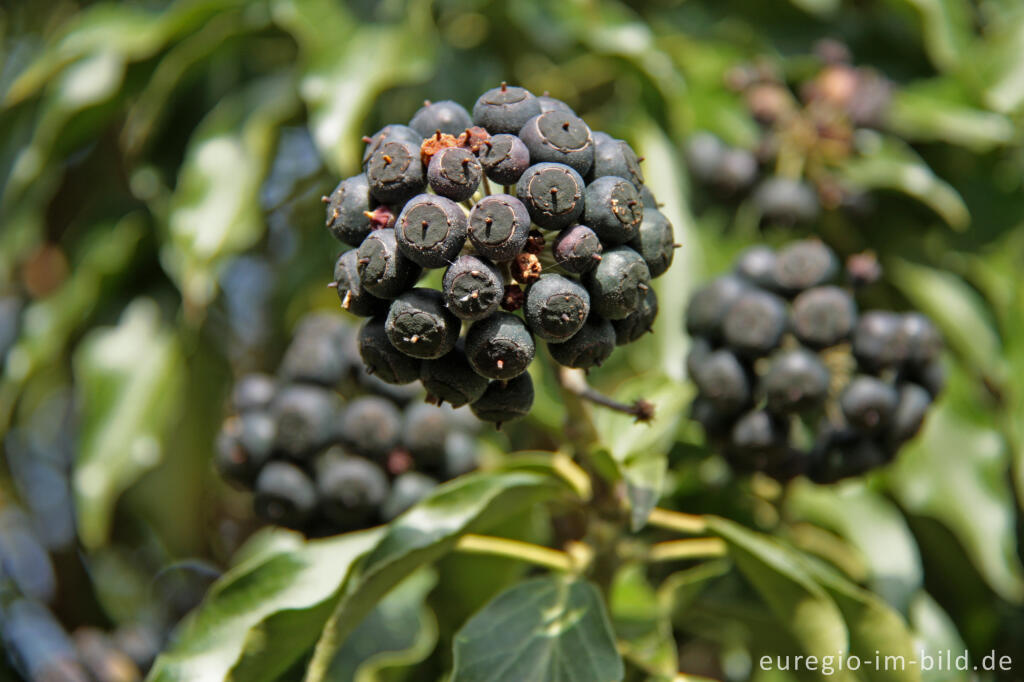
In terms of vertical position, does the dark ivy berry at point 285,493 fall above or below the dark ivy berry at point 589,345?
below

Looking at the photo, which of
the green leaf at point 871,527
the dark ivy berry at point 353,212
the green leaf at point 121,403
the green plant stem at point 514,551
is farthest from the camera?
the green leaf at point 121,403

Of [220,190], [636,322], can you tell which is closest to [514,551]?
[636,322]

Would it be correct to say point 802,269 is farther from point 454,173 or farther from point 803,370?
point 454,173

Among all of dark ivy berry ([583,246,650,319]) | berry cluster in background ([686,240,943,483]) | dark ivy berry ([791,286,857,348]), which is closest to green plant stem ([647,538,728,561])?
berry cluster in background ([686,240,943,483])

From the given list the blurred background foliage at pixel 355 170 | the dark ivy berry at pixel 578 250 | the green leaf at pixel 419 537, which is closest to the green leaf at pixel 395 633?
the blurred background foliage at pixel 355 170

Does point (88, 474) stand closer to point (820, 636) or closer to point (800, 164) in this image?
point (820, 636)

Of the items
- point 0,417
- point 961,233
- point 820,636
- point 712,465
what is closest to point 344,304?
point 820,636

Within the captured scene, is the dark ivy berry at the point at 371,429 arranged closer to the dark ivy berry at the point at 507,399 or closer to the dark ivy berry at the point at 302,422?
the dark ivy berry at the point at 302,422
